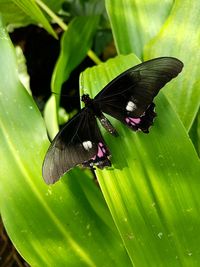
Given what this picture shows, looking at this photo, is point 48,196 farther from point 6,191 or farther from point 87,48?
point 87,48

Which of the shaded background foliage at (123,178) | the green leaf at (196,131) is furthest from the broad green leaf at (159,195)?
the green leaf at (196,131)

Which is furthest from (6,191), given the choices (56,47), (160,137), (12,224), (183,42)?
(56,47)

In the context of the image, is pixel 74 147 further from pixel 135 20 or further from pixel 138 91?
pixel 135 20

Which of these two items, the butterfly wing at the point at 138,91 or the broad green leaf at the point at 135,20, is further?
the broad green leaf at the point at 135,20

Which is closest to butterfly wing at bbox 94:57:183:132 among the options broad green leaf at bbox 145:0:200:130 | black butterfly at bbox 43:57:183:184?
black butterfly at bbox 43:57:183:184

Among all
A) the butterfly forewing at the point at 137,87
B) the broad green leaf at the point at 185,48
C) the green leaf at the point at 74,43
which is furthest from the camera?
the green leaf at the point at 74,43

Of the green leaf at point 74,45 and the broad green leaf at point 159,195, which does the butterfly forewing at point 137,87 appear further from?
the green leaf at point 74,45
